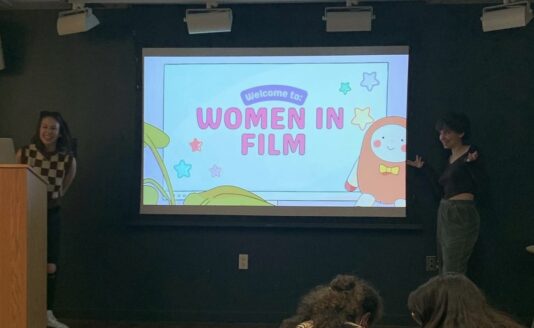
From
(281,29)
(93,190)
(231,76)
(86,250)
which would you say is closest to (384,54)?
(281,29)

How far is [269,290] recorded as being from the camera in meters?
4.24

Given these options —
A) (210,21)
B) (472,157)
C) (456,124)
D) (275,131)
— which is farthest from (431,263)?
(210,21)

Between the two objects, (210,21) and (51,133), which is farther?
(210,21)

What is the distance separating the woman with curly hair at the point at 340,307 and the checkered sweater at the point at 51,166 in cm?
266

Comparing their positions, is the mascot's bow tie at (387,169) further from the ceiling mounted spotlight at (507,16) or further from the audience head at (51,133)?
the audience head at (51,133)

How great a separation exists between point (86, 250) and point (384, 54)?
273cm

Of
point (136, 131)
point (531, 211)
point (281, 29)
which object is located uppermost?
point (281, 29)

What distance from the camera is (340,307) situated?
1364 millimetres

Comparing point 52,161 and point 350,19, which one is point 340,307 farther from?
point 350,19

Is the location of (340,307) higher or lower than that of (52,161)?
lower

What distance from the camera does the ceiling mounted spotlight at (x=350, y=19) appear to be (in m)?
3.97

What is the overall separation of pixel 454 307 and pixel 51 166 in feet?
10.0

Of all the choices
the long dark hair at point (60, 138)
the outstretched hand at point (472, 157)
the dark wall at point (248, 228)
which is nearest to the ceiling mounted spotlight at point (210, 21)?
the dark wall at point (248, 228)

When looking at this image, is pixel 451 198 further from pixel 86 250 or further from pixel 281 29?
pixel 86 250
